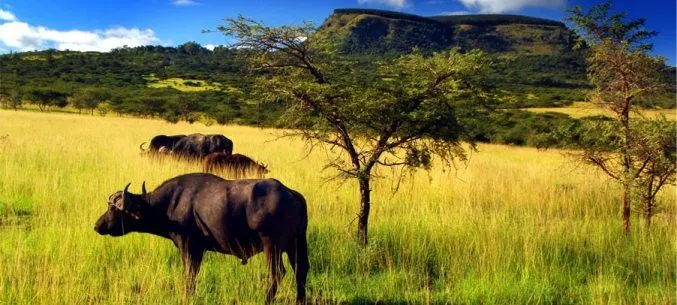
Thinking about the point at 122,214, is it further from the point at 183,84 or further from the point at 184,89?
the point at 183,84

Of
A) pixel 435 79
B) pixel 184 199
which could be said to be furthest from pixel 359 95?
pixel 184 199

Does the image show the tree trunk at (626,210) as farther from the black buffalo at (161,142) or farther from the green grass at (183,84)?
the green grass at (183,84)

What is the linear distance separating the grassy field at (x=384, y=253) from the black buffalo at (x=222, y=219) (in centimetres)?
41

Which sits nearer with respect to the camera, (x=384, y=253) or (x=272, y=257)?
(x=272, y=257)

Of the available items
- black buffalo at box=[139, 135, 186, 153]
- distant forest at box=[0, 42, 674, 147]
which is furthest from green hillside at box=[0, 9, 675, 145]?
black buffalo at box=[139, 135, 186, 153]

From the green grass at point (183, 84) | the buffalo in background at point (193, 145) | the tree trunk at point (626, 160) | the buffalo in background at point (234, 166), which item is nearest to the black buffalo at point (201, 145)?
the buffalo in background at point (193, 145)

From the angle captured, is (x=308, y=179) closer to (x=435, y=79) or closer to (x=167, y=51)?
(x=435, y=79)

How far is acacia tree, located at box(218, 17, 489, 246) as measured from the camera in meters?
6.41

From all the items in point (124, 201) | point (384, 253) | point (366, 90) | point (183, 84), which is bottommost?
point (384, 253)

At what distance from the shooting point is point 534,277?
6262 millimetres

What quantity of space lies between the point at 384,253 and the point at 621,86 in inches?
196

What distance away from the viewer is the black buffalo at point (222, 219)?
4.74m

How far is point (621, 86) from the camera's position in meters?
8.46

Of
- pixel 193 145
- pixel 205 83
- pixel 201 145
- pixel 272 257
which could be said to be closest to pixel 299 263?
pixel 272 257
